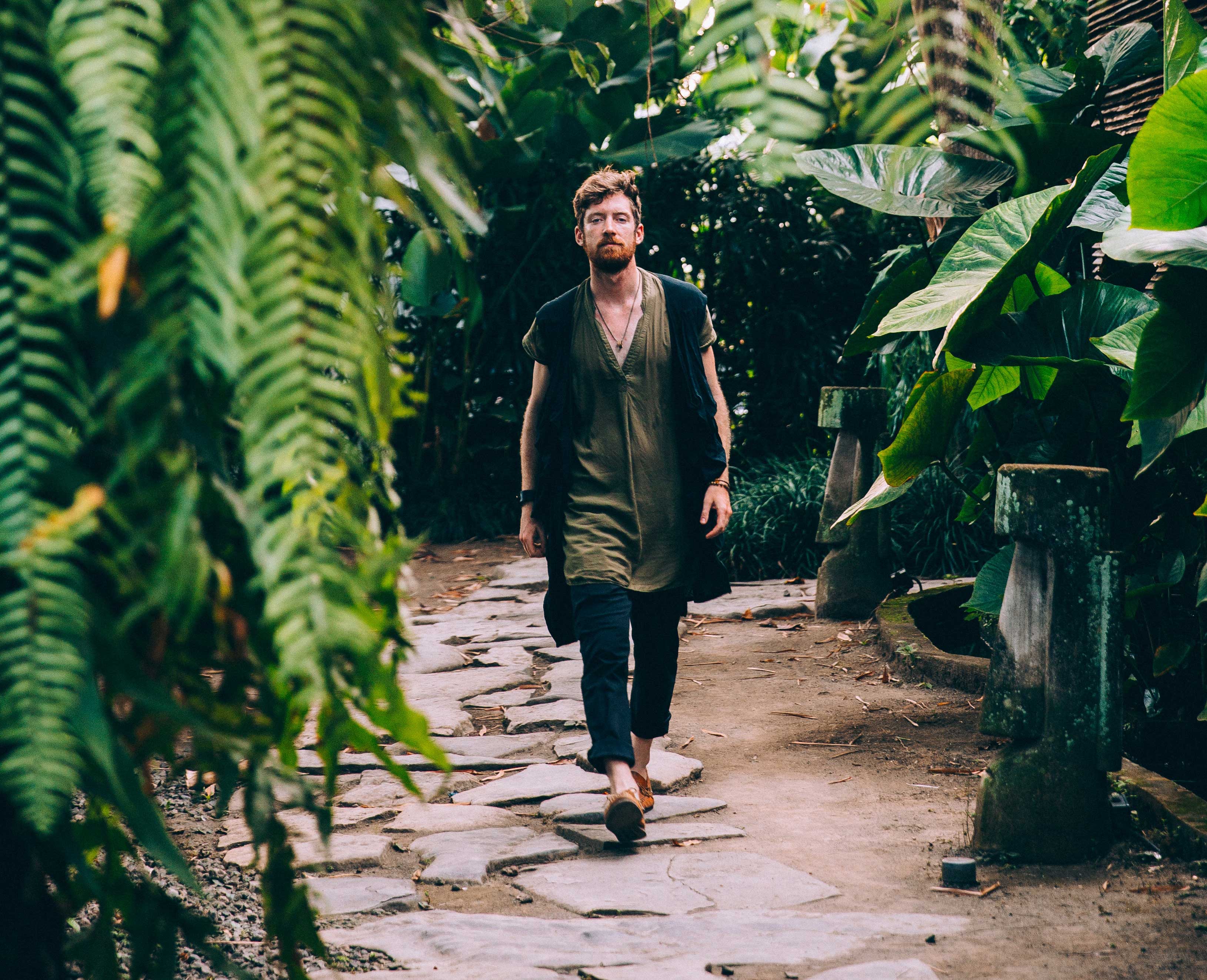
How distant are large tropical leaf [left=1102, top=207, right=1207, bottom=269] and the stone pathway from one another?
1.74m

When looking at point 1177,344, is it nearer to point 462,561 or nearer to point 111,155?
point 111,155

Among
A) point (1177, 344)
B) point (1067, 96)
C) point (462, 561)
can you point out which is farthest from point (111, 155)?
point (462, 561)

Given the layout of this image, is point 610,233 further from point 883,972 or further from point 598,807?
point 883,972

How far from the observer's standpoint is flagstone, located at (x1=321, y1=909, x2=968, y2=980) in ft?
8.15

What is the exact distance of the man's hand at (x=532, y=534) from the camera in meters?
3.75

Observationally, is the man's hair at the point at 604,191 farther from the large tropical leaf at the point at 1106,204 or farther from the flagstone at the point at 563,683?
the flagstone at the point at 563,683

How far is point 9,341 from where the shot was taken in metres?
Answer: 0.65

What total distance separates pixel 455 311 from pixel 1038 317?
239 inches

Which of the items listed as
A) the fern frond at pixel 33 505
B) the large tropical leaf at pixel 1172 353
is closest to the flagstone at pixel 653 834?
the large tropical leaf at pixel 1172 353

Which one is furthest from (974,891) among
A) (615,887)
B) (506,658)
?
(506,658)

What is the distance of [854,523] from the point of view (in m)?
6.30

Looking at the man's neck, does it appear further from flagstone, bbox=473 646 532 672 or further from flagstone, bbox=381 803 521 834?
flagstone, bbox=473 646 532 672

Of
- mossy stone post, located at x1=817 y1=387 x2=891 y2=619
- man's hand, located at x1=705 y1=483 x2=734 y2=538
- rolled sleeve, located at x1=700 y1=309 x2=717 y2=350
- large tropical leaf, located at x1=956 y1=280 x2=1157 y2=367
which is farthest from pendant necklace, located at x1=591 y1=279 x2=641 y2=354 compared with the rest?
mossy stone post, located at x1=817 y1=387 x2=891 y2=619

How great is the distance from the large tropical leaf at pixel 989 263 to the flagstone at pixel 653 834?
5.21ft
